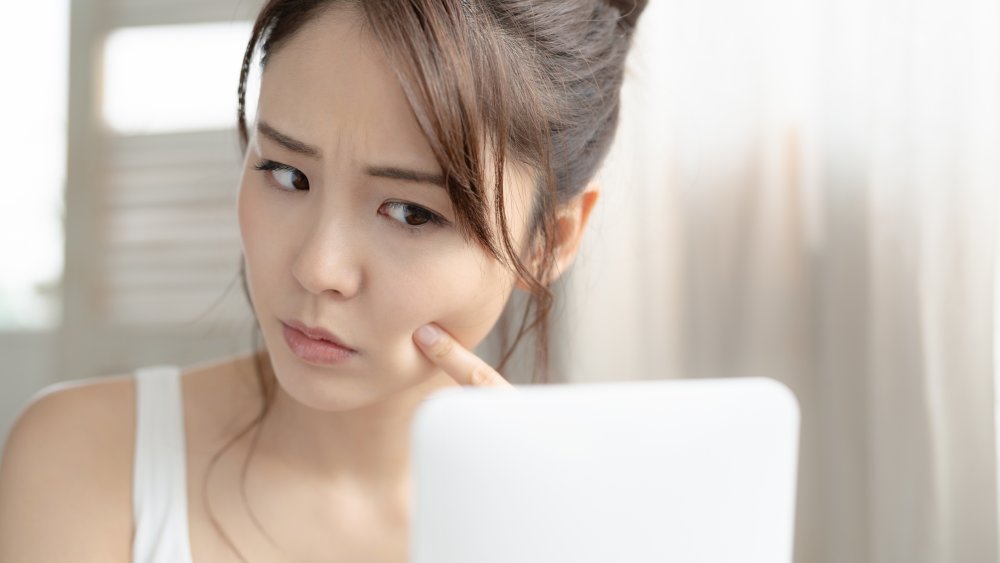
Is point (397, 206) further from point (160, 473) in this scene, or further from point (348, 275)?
point (160, 473)

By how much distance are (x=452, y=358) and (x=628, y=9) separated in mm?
481

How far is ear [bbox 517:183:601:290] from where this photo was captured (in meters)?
1.09

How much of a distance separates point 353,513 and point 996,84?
97cm

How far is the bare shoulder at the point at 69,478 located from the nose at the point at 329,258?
38cm

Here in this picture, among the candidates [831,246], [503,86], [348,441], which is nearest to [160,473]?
[348,441]

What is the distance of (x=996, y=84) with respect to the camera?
1.24 m

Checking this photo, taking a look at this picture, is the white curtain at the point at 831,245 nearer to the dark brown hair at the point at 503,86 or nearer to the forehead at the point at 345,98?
the dark brown hair at the point at 503,86

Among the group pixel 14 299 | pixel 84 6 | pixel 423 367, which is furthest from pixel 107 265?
pixel 423 367

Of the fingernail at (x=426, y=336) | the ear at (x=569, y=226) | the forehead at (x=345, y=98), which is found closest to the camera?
the forehead at (x=345, y=98)

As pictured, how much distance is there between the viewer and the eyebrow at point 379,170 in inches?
34.1

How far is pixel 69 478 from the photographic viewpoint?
1049 mm

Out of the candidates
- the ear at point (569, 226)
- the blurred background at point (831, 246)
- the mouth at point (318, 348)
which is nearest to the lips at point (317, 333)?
the mouth at point (318, 348)

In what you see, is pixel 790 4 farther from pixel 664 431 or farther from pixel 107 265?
pixel 107 265

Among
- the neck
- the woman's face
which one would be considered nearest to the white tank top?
the neck
